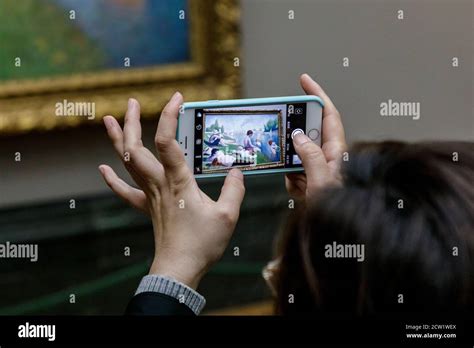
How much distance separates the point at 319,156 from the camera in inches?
38.7

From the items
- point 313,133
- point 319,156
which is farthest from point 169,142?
point 313,133

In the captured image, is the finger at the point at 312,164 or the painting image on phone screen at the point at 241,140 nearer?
the finger at the point at 312,164

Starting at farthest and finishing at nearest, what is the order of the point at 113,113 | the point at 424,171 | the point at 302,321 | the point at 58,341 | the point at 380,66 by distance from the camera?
the point at 380,66, the point at 113,113, the point at 58,341, the point at 302,321, the point at 424,171

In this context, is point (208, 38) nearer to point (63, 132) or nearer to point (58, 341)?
point (63, 132)

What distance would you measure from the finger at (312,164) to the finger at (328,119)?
105mm

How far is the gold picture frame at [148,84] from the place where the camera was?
218 cm

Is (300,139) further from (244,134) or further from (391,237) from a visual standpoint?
(391,237)

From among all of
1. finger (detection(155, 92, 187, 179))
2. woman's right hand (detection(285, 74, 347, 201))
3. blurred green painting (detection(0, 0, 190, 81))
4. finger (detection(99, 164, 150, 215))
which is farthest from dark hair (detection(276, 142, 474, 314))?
blurred green painting (detection(0, 0, 190, 81))

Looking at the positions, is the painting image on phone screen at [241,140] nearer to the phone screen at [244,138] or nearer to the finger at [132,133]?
the phone screen at [244,138]

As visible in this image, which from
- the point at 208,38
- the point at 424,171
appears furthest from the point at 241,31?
the point at 424,171

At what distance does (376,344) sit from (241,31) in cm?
139

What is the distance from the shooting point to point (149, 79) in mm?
2311

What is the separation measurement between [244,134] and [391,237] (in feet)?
1.38

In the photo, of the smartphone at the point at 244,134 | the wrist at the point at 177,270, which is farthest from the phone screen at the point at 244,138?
the wrist at the point at 177,270
